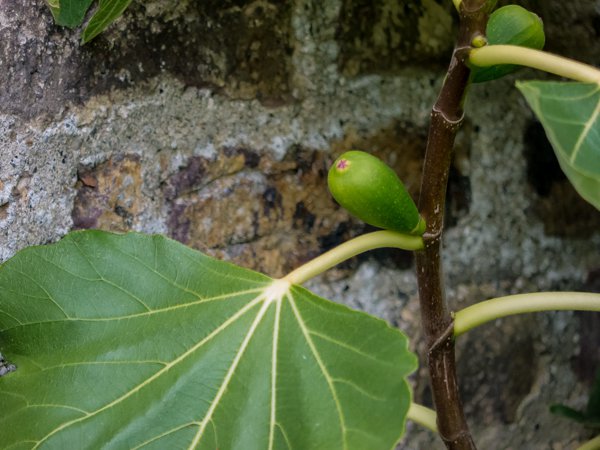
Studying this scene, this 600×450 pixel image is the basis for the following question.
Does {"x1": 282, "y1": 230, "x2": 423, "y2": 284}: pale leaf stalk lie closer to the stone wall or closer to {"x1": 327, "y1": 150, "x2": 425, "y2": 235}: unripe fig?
{"x1": 327, "y1": 150, "x2": 425, "y2": 235}: unripe fig

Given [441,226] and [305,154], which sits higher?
[305,154]

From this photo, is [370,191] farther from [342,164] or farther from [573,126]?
[573,126]

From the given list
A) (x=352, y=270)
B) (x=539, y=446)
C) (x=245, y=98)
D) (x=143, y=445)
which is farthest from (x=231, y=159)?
(x=539, y=446)

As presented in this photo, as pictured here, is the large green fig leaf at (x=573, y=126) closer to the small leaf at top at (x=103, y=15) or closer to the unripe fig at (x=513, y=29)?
the unripe fig at (x=513, y=29)

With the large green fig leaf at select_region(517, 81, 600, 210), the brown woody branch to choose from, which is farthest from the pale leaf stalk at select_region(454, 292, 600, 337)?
the large green fig leaf at select_region(517, 81, 600, 210)

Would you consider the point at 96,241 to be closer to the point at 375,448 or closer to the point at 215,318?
the point at 215,318

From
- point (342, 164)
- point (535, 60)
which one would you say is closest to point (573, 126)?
point (535, 60)
